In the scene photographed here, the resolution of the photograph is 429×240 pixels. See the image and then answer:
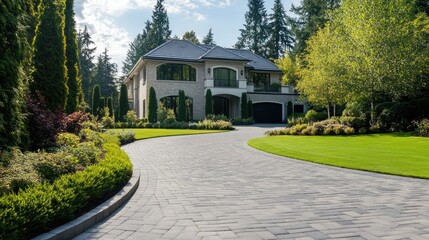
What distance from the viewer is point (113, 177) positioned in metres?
6.33

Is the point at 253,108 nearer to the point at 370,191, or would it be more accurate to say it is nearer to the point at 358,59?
the point at 358,59

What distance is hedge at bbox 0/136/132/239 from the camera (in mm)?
3762

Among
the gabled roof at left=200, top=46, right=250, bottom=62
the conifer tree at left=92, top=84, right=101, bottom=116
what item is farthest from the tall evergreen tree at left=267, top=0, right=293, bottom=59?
the conifer tree at left=92, top=84, right=101, bottom=116

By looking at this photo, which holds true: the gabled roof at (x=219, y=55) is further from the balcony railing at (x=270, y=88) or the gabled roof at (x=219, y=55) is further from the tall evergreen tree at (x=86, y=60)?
the tall evergreen tree at (x=86, y=60)

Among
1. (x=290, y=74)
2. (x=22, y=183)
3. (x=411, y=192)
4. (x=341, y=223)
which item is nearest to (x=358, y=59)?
(x=290, y=74)

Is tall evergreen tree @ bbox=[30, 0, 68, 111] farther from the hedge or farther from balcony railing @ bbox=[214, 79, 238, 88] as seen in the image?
balcony railing @ bbox=[214, 79, 238, 88]

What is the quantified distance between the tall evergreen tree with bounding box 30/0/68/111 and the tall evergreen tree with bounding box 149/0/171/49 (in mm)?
52499

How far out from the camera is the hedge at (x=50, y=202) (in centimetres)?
376

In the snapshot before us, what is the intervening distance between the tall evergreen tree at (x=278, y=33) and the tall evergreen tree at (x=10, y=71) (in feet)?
194

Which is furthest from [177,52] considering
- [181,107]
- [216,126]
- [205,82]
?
[216,126]

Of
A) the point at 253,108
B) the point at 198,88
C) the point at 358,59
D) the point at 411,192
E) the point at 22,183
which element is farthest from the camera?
the point at 253,108

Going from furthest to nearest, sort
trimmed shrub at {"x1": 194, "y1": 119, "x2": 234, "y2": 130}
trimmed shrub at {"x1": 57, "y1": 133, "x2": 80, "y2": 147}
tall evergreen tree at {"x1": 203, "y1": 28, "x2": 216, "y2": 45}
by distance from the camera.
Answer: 1. tall evergreen tree at {"x1": 203, "y1": 28, "x2": 216, "y2": 45}
2. trimmed shrub at {"x1": 194, "y1": 119, "x2": 234, "y2": 130}
3. trimmed shrub at {"x1": 57, "y1": 133, "x2": 80, "y2": 147}

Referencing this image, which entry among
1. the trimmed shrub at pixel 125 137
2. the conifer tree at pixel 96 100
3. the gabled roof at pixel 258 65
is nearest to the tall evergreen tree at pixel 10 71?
the trimmed shrub at pixel 125 137

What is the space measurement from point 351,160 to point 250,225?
24.1ft
